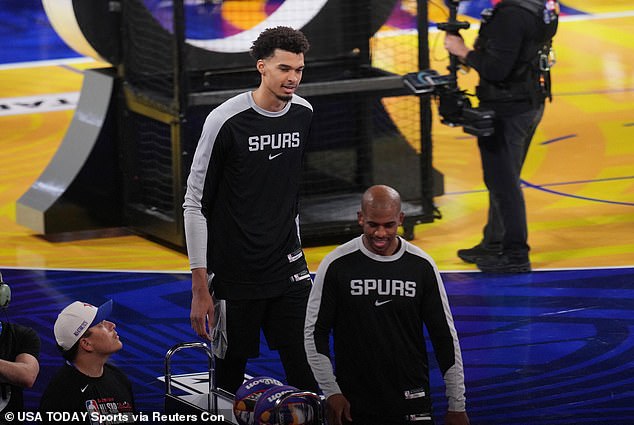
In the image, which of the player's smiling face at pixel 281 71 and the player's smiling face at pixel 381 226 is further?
the player's smiling face at pixel 281 71

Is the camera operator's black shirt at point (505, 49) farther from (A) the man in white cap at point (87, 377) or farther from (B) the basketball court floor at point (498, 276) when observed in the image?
(A) the man in white cap at point (87, 377)

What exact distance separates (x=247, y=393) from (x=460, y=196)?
649cm

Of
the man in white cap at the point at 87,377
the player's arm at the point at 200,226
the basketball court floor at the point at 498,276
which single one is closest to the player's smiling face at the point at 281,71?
the player's arm at the point at 200,226

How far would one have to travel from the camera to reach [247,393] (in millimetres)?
5551

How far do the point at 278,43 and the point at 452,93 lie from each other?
3.80 m

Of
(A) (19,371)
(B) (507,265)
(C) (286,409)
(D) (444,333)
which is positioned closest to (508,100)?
(B) (507,265)

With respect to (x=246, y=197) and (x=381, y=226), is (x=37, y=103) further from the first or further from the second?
(x=381, y=226)

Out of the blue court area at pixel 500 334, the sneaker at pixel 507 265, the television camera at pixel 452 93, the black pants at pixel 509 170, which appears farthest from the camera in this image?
the sneaker at pixel 507 265

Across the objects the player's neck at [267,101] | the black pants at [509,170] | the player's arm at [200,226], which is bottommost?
the black pants at [509,170]

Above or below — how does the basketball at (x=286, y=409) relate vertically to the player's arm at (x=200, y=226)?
below

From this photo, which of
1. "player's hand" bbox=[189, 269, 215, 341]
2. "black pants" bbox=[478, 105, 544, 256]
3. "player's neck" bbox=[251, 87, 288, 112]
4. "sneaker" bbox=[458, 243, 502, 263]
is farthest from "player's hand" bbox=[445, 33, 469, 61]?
"player's hand" bbox=[189, 269, 215, 341]

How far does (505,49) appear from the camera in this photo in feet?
30.1

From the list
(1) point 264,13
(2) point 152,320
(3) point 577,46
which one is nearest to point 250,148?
(2) point 152,320

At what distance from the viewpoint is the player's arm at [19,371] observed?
5.61 m
